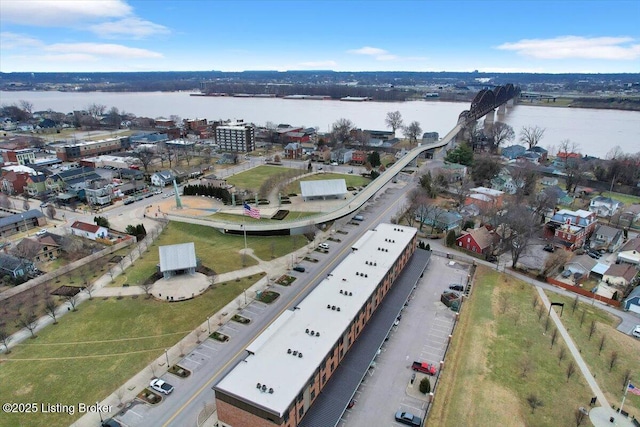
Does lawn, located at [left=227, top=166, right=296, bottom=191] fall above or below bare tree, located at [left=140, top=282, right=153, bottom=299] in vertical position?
above

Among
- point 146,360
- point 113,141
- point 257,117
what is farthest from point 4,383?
point 257,117

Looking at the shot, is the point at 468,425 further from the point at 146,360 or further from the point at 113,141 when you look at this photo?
the point at 113,141

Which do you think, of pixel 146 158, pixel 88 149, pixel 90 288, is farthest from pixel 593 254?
pixel 88 149

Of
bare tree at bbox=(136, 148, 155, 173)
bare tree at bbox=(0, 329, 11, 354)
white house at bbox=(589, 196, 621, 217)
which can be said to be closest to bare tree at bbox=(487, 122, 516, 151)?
white house at bbox=(589, 196, 621, 217)

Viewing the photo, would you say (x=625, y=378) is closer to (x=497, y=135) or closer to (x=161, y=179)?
(x=161, y=179)

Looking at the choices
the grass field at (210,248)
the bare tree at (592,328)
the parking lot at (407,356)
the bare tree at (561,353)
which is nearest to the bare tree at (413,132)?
the grass field at (210,248)

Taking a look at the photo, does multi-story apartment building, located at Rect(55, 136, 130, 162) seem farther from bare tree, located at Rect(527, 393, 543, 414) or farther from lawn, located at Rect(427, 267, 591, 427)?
bare tree, located at Rect(527, 393, 543, 414)
